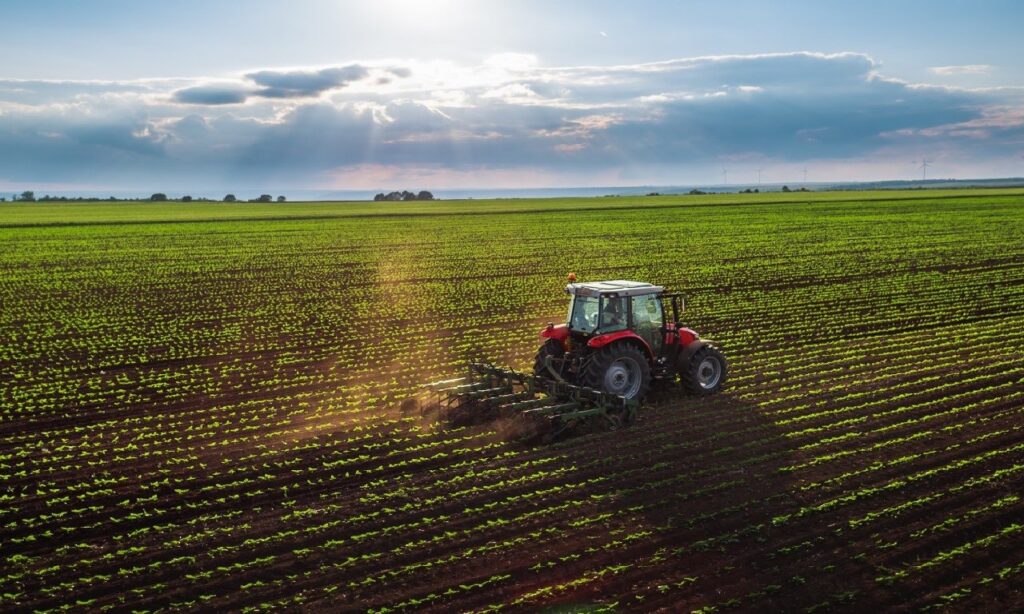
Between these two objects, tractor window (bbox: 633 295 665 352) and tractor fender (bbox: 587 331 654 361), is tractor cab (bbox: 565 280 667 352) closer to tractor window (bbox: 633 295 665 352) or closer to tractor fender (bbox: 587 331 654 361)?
tractor window (bbox: 633 295 665 352)

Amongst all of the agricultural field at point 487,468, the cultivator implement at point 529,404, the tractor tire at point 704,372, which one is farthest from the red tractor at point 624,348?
the agricultural field at point 487,468

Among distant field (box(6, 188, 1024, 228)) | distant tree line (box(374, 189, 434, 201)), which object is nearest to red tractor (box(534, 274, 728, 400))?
distant field (box(6, 188, 1024, 228))

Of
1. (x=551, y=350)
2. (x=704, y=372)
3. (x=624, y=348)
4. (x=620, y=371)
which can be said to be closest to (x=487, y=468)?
(x=620, y=371)

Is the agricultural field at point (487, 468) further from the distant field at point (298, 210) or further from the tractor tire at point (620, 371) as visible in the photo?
the distant field at point (298, 210)

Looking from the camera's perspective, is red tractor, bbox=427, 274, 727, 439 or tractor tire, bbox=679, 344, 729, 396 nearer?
red tractor, bbox=427, 274, 727, 439

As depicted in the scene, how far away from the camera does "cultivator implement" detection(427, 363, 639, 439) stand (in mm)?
13078

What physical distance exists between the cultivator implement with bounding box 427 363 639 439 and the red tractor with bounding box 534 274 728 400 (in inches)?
13.5

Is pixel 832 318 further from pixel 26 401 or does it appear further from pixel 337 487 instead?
pixel 26 401

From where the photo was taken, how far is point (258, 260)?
42.6 meters

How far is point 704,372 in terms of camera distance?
50.0 ft

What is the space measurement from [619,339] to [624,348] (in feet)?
0.60

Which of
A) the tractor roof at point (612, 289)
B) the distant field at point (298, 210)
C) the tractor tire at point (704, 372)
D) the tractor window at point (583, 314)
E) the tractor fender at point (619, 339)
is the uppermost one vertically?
the distant field at point (298, 210)

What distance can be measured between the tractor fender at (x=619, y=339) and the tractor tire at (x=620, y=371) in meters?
0.09

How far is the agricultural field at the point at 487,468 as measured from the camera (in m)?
8.76
